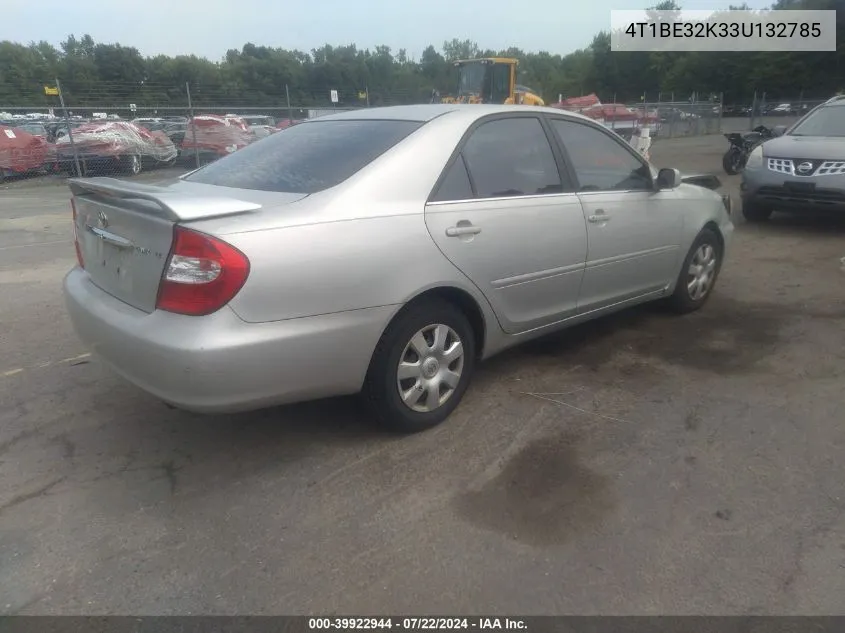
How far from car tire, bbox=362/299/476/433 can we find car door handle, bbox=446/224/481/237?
13.1 inches

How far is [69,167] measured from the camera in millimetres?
15820

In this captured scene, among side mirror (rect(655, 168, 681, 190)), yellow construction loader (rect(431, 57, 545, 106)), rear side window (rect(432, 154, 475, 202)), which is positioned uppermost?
yellow construction loader (rect(431, 57, 545, 106))

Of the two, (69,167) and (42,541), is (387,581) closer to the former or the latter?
(42,541)

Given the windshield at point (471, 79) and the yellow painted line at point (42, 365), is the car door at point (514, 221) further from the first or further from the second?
the windshield at point (471, 79)

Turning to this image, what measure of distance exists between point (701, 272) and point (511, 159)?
226 cm

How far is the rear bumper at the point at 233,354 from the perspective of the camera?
2.56 m

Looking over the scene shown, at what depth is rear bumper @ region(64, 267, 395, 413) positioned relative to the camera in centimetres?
256

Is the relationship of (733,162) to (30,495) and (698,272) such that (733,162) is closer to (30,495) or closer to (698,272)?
(698,272)

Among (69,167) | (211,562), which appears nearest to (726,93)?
(69,167)

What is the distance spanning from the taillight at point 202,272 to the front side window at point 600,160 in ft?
7.52
